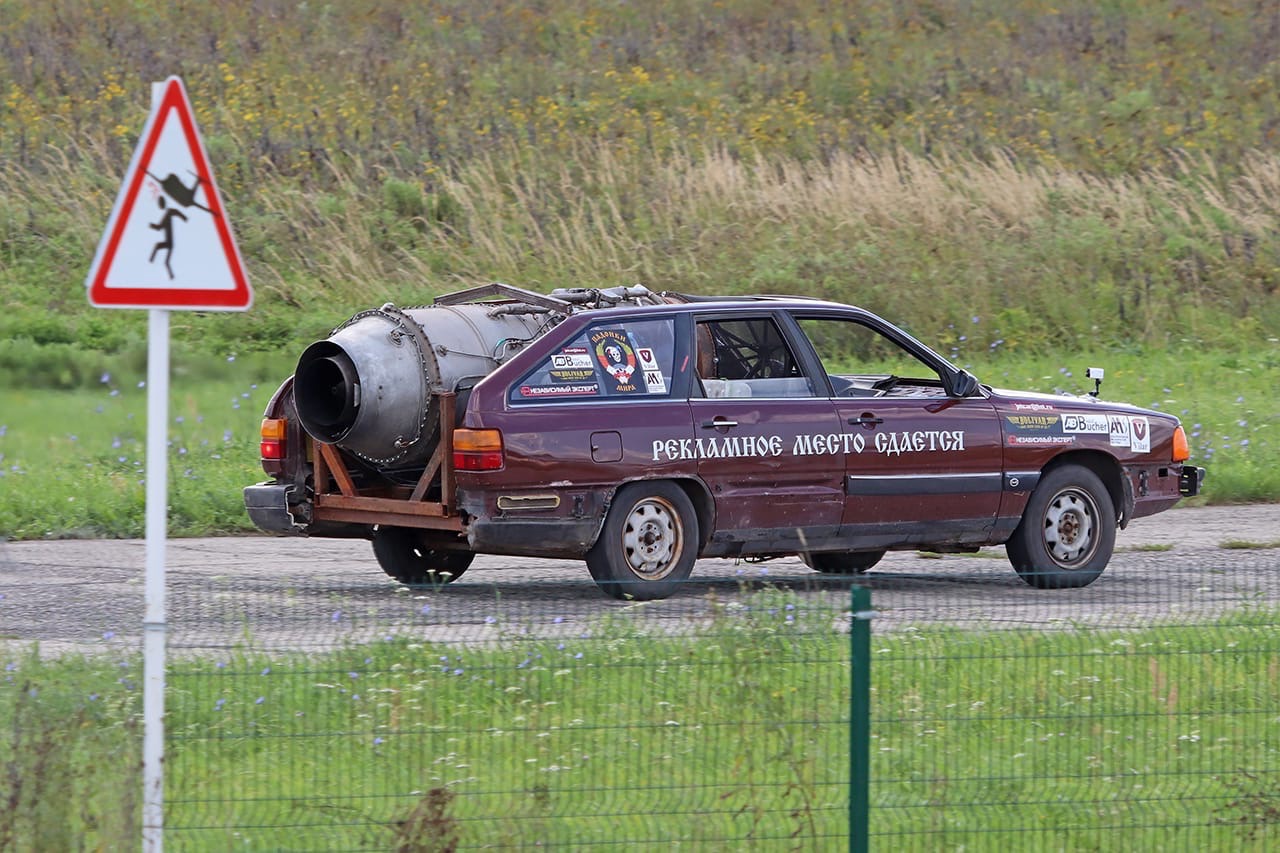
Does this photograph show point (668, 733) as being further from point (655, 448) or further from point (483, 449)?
point (655, 448)

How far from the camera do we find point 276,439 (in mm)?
11125

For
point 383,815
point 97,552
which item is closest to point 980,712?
point 383,815

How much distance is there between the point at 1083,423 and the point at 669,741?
6226 mm

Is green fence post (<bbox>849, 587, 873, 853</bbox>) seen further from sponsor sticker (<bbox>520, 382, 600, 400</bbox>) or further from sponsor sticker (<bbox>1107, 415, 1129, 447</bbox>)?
sponsor sticker (<bbox>1107, 415, 1129, 447</bbox>)

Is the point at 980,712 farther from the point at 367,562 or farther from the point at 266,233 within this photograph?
the point at 266,233

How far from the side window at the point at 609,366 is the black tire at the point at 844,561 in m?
2.00

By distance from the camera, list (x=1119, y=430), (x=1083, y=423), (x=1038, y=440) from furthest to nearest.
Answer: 1. (x=1119, y=430)
2. (x=1083, y=423)
3. (x=1038, y=440)

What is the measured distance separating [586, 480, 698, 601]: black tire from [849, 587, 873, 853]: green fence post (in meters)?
4.72

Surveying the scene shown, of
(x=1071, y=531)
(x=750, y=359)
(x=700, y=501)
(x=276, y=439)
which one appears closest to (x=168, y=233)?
(x=700, y=501)

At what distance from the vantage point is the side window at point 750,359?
36.0 feet

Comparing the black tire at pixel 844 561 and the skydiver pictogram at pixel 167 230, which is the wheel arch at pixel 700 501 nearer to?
the black tire at pixel 844 561

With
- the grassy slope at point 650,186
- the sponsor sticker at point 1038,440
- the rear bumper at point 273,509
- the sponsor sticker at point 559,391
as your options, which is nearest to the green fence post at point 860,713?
the sponsor sticker at point 559,391

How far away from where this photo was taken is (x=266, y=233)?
22.0 metres

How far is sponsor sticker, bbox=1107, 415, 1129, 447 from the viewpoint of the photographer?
38.5 ft
